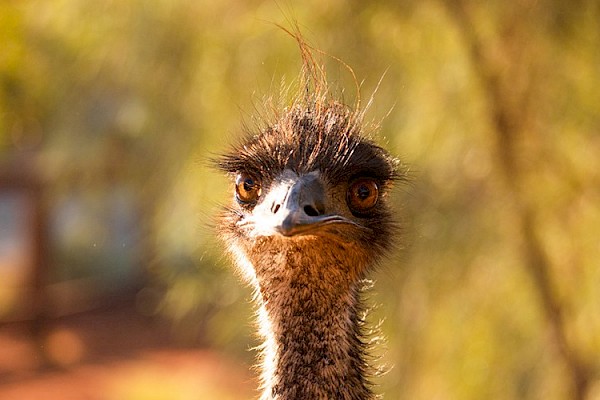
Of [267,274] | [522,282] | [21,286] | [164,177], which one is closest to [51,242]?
[21,286]

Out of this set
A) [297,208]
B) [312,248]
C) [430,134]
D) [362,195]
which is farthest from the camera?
[430,134]

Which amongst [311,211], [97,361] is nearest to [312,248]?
[311,211]

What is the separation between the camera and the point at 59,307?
7.44 m

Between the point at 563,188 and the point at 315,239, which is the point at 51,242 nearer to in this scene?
the point at 563,188

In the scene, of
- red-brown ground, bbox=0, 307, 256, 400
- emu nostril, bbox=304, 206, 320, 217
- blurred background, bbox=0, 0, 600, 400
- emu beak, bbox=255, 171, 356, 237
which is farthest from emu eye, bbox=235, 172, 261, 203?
red-brown ground, bbox=0, 307, 256, 400

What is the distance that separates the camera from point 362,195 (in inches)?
61.9

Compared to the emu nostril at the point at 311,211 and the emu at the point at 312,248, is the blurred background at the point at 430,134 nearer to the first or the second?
the emu at the point at 312,248

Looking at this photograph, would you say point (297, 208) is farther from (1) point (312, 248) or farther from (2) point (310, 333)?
(2) point (310, 333)

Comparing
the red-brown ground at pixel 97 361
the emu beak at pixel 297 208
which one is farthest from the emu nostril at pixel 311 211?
the red-brown ground at pixel 97 361

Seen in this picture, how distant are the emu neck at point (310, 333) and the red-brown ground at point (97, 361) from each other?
413 centimetres

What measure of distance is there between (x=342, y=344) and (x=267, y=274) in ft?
0.55

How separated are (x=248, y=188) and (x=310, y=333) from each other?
0.28m

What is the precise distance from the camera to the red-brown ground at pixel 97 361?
21.0ft

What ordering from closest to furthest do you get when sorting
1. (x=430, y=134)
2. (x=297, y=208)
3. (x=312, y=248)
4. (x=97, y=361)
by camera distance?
(x=297, y=208) < (x=312, y=248) < (x=430, y=134) < (x=97, y=361)
